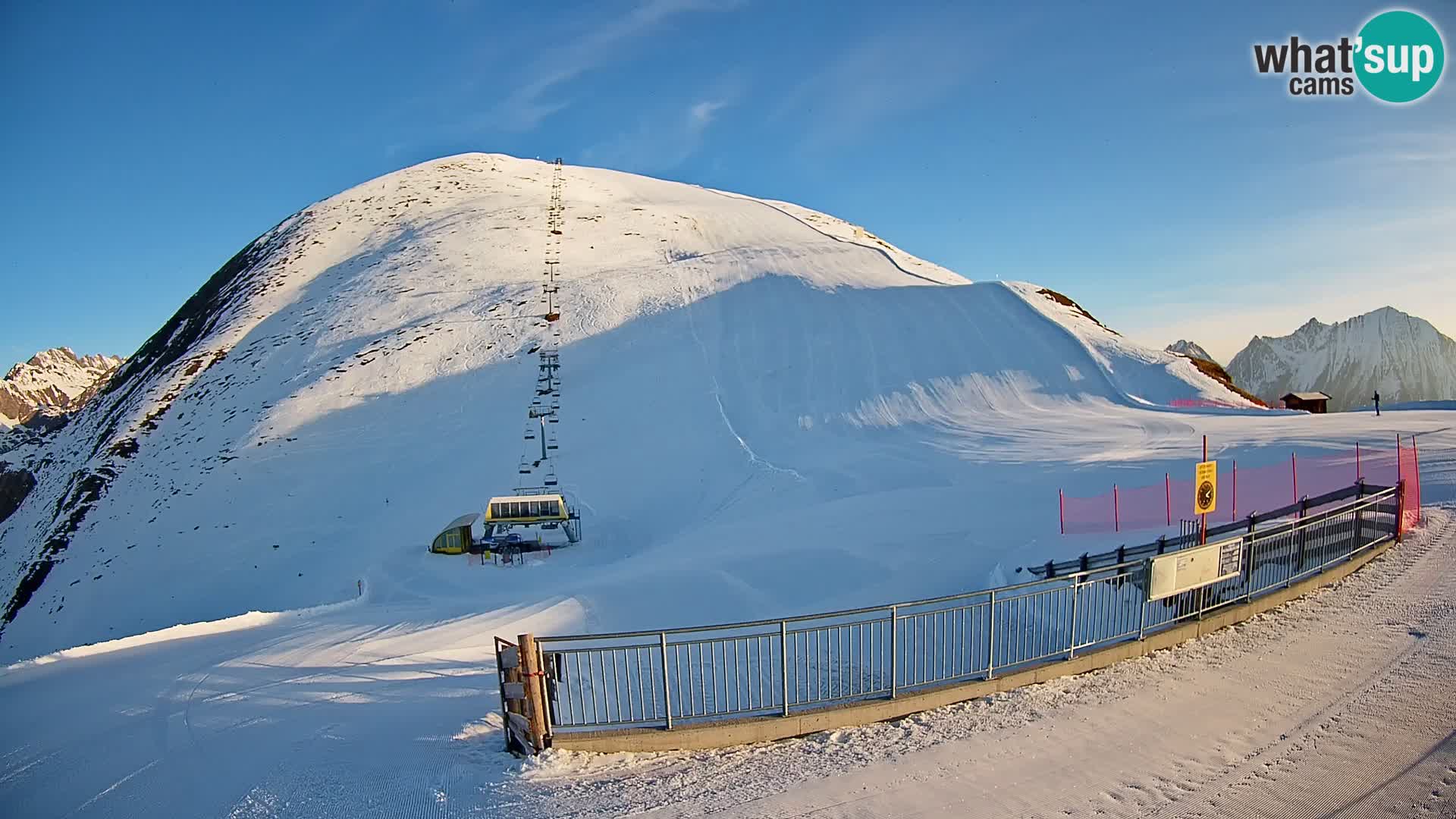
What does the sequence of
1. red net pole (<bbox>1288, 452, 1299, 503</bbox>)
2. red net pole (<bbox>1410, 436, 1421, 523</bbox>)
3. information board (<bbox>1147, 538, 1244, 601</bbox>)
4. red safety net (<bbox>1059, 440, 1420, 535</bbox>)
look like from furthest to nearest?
red net pole (<bbox>1288, 452, 1299, 503</bbox>)
red safety net (<bbox>1059, 440, 1420, 535</bbox>)
red net pole (<bbox>1410, 436, 1421, 523</bbox>)
information board (<bbox>1147, 538, 1244, 601</bbox>)

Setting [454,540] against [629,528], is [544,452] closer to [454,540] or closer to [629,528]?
[629,528]

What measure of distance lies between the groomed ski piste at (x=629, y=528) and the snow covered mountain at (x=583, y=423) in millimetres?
203

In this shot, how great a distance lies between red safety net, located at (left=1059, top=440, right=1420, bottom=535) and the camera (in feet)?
59.1

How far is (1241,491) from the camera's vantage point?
19266 millimetres

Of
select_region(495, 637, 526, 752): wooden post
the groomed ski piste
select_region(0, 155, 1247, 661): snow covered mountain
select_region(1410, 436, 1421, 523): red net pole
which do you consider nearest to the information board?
the groomed ski piste

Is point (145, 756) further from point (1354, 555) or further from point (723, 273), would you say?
point (723, 273)

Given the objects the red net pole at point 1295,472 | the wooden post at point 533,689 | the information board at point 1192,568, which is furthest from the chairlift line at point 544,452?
the red net pole at point 1295,472

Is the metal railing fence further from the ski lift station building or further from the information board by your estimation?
the ski lift station building

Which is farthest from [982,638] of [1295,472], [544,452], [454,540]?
[544,452]

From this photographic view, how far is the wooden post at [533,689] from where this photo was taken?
24.2 ft

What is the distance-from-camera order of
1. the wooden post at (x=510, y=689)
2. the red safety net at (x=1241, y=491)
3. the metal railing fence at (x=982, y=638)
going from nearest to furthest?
the wooden post at (x=510, y=689), the metal railing fence at (x=982, y=638), the red safety net at (x=1241, y=491)

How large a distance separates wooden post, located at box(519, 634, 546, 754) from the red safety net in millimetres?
14264

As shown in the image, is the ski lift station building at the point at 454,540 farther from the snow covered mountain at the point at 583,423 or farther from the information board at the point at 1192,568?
the information board at the point at 1192,568

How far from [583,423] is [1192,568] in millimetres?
26313
